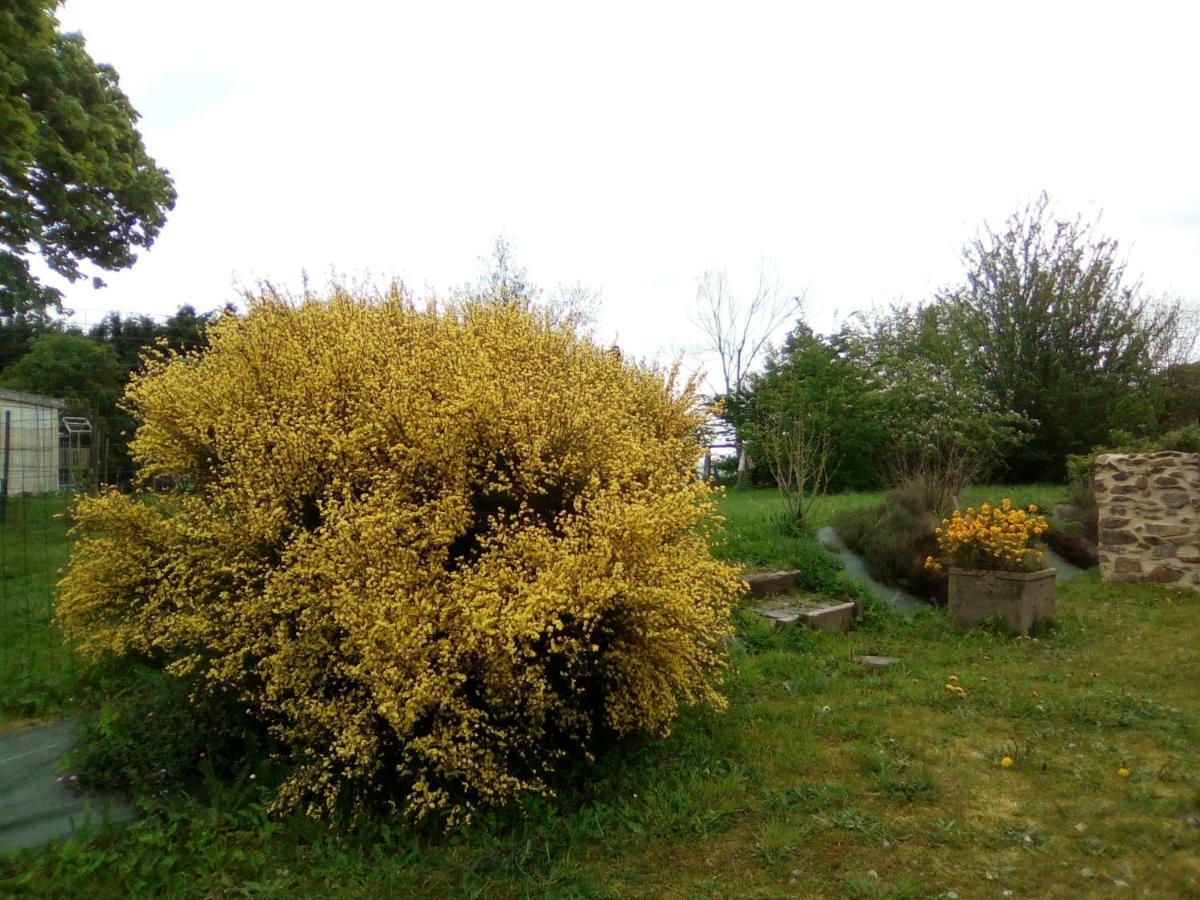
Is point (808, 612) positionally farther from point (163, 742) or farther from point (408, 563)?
point (163, 742)

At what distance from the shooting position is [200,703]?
13.3 feet

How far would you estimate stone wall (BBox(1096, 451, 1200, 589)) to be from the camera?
8836 millimetres

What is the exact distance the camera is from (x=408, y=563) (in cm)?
347

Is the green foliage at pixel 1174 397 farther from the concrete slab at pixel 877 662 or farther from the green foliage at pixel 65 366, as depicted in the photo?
the green foliage at pixel 65 366

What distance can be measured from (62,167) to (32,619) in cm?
515

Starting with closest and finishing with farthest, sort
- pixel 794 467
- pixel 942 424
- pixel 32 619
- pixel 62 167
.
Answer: pixel 32 619 < pixel 62 167 < pixel 794 467 < pixel 942 424

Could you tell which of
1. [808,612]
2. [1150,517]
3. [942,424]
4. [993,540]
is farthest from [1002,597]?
[942,424]

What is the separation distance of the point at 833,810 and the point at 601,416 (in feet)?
6.55

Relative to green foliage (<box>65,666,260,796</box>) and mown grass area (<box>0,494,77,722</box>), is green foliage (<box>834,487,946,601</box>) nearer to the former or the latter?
green foliage (<box>65,666,260,796</box>)

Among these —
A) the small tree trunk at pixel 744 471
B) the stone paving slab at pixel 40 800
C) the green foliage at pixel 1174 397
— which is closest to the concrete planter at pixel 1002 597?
the stone paving slab at pixel 40 800

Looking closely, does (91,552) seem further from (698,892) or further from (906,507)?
(906,507)

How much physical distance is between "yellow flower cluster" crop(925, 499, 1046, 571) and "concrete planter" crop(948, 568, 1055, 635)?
118mm

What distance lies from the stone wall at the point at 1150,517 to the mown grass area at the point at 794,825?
4.64m

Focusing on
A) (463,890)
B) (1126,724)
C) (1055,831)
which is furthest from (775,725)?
(463,890)
